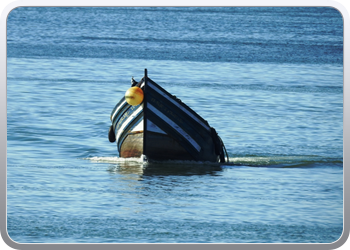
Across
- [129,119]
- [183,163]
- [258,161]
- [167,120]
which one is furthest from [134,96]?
[258,161]

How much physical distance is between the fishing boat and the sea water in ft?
0.92

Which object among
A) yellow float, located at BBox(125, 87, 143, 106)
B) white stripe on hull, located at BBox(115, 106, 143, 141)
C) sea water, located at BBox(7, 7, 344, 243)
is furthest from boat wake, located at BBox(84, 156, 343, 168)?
yellow float, located at BBox(125, 87, 143, 106)

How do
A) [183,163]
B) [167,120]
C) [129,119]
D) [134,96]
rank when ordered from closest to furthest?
[134,96] < [167,120] < [183,163] < [129,119]

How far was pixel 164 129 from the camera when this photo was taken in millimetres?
15141

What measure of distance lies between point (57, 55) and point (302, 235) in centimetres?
3182

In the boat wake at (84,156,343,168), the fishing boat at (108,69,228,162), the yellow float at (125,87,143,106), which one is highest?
the yellow float at (125,87,143,106)

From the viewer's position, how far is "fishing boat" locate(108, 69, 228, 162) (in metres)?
15.1

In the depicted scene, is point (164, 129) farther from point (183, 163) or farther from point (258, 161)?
point (258, 161)

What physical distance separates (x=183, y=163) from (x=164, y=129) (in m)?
0.90

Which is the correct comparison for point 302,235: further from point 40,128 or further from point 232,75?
point 232,75

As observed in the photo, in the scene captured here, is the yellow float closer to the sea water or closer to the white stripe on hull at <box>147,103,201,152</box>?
the white stripe on hull at <box>147,103,201,152</box>

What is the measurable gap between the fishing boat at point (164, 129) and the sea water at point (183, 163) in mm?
281
